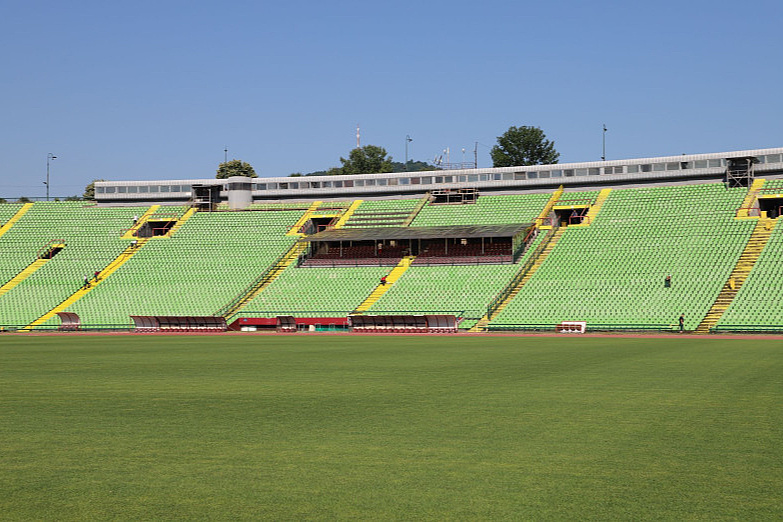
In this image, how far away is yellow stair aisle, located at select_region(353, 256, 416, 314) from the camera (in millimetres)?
61503

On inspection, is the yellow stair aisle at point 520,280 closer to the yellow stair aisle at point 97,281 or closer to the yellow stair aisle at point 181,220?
the yellow stair aisle at point 97,281

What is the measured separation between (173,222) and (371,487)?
79298 millimetres

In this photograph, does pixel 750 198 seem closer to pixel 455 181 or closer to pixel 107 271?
pixel 455 181

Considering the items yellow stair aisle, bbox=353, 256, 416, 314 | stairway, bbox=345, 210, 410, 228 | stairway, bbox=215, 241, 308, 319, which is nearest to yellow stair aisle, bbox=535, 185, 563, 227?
yellow stair aisle, bbox=353, 256, 416, 314

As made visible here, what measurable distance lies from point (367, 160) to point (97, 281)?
86967mm

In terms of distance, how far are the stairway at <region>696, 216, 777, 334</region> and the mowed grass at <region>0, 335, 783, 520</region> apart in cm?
2997

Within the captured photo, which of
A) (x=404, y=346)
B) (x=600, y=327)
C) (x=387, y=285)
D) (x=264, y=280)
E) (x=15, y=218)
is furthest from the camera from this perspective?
(x=15, y=218)

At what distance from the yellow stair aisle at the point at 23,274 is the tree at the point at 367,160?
81411mm

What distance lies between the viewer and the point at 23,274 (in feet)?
242

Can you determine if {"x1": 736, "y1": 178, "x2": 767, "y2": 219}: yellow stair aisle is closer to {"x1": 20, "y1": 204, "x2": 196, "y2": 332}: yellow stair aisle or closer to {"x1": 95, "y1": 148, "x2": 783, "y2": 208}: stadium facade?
{"x1": 95, "y1": 148, "x2": 783, "y2": 208}: stadium facade

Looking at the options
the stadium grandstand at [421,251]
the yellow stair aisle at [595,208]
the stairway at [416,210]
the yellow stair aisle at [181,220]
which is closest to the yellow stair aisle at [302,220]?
the stadium grandstand at [421,251]

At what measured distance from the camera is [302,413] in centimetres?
1486

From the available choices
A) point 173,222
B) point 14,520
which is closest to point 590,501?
point 14,520

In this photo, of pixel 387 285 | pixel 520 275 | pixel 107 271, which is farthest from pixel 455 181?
pixel 107 271
